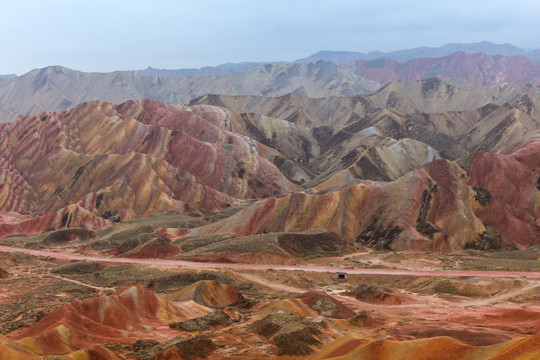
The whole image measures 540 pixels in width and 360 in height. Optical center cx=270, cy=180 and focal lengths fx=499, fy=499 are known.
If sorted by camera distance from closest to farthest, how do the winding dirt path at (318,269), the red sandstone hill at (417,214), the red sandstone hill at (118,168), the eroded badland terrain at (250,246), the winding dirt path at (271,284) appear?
the eroded badland terrain at (250,246)
the winding dirt path at (271,284)
the winding dirt path at (318,269)
the red sandstone hill at (417,214)
the red sandstone hill at (118,168)

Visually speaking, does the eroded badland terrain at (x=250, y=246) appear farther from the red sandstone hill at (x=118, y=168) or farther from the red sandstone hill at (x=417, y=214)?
the red sandstone hill at (x=118, y=168)

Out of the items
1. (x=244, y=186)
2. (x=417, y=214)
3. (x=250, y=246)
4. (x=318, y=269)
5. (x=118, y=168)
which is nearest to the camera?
(x=318, y=269)

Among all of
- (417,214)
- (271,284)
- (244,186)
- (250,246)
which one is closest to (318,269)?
(271,284)

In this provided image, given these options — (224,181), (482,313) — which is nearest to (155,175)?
(224,181)

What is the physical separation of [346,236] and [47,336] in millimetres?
66997

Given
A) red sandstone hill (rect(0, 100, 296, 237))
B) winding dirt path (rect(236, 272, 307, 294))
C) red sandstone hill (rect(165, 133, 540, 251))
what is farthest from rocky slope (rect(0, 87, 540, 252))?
winding dirt path (rect(236, 272, 307, 294))

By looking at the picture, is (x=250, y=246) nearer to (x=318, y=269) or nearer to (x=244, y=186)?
(x=318, y=269)

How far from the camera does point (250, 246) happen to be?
259ft

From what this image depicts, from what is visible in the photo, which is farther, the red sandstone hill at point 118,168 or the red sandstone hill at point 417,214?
the red sandstone hill at point 118,168

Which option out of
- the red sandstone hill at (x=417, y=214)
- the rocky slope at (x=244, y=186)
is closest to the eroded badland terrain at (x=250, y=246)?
the red sandstone hill at (x=417, y=214)

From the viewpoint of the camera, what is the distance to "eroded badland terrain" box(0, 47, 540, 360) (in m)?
35.6

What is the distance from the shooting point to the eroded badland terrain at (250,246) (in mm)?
35594

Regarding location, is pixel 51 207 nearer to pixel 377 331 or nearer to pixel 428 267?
pixel 428 267

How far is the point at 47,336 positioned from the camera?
32.8 meters
